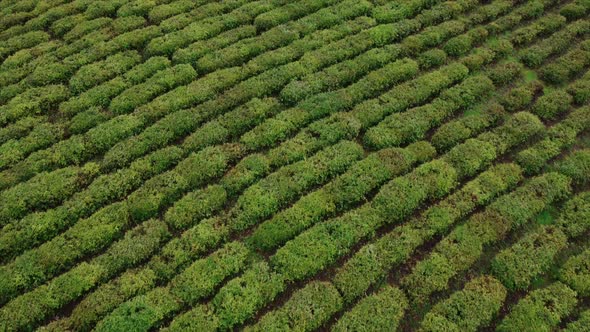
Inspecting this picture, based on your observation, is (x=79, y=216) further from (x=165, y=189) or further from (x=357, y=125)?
(x=357, y=125)

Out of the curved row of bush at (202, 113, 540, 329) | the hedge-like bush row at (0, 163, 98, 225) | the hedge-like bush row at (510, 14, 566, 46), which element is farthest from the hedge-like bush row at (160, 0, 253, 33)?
the curved row of bush at (202, 113, 540, 329)

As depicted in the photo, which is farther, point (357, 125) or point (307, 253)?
point (357, 125)

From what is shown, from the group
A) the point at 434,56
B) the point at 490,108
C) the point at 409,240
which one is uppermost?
the point at 434,56

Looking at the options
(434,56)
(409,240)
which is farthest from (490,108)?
(409,240)

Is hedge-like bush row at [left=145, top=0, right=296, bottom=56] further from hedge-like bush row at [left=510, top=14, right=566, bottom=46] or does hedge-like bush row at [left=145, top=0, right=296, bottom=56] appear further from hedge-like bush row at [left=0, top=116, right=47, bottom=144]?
hedge-like bush row at [left=510, top=14, right=566, bottom=46]

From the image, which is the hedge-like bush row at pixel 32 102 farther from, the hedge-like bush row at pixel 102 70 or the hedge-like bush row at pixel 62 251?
the hedge-like bush row at pixel 62 251
